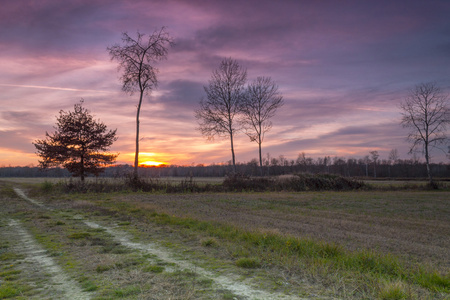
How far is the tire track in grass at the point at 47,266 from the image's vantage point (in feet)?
14.5

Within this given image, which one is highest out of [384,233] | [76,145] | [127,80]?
[127,80]

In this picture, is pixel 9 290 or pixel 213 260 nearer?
pixel 9 290

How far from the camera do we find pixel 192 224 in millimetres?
10047

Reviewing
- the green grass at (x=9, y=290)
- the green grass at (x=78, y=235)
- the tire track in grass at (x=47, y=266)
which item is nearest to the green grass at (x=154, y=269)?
the tire track in grass at (x=47, y=266)

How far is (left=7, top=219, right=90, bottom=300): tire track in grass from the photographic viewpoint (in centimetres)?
442

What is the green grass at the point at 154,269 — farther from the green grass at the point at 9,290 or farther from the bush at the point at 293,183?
the bush at the point at 293,183

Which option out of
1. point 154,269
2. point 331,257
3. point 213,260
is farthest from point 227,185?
point 154,269

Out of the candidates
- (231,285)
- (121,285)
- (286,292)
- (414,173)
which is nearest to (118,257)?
(121,285)

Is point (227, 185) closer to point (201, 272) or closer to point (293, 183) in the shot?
point (293, 183)

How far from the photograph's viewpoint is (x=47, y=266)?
19.0 ft

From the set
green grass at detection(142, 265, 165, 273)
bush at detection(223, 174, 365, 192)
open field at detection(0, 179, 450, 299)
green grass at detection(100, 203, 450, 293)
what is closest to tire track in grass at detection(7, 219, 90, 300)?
open field at detection(0, 179, 450, 299)

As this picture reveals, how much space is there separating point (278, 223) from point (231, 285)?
7295 mm

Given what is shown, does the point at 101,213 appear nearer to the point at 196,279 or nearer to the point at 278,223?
the point at 278,223

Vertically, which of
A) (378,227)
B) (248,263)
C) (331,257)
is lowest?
(378,227)
